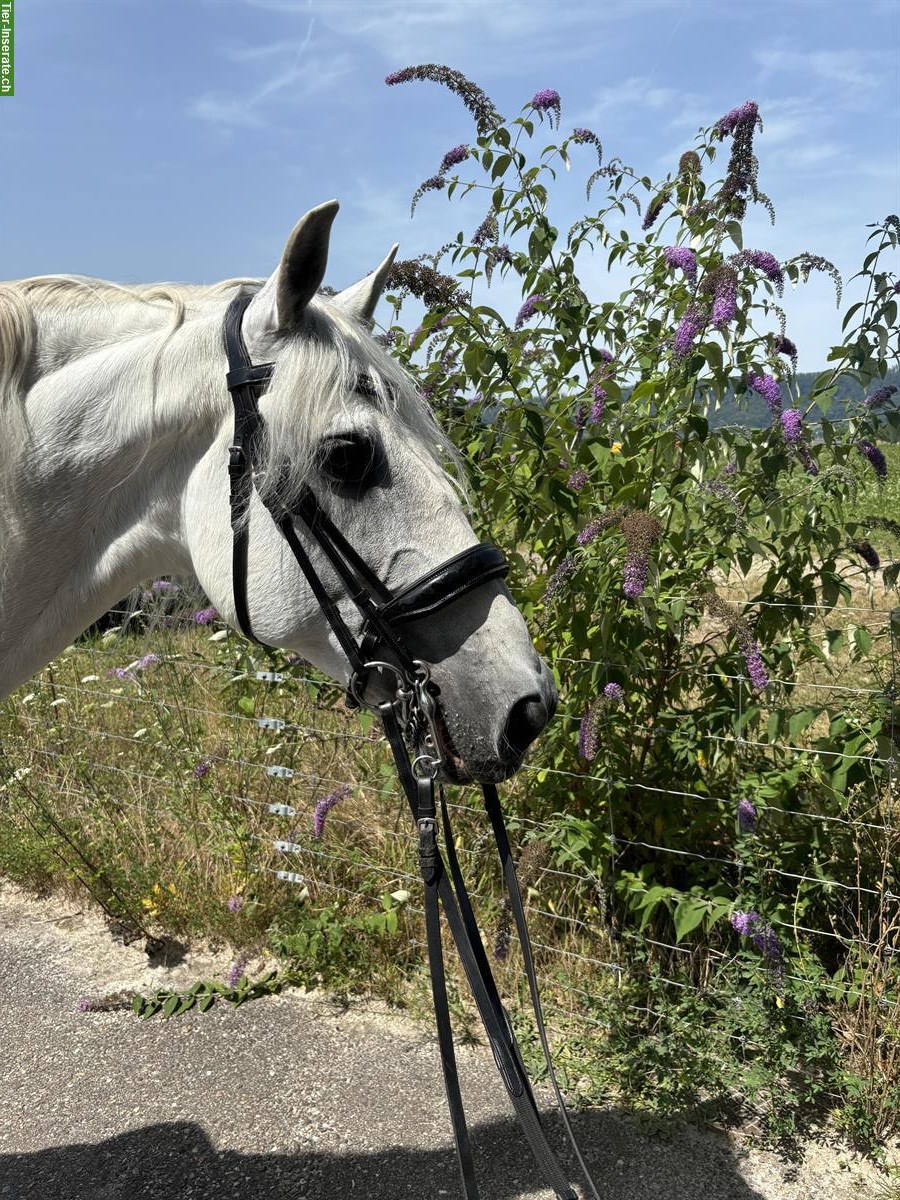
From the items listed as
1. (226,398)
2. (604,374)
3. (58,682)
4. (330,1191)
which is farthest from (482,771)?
(58,682)

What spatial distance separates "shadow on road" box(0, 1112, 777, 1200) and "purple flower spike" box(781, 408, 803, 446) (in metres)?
2.01

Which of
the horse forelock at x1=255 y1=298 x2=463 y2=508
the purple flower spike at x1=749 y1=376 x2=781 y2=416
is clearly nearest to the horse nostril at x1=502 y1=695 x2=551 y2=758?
the horse forelock at x1=255 y1=298 x2=463 y2=508

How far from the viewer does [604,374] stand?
2.49m

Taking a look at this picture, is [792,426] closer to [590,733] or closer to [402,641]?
[590,733]

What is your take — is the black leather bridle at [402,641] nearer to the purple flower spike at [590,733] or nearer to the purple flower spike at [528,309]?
the purple flower spike at [590,733]

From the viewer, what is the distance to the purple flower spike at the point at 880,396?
A: 2246mm

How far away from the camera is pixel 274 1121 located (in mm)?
2682

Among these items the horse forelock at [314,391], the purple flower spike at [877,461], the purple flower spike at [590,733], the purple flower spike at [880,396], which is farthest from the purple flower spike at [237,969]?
the purple flower spike at [880,396]

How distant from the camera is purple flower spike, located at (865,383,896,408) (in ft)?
7.37

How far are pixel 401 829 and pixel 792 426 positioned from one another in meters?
2.22

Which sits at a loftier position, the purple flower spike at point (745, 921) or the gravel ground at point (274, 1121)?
the purple flower spike at point (745, 921)

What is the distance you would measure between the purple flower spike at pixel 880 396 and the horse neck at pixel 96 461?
1685mm

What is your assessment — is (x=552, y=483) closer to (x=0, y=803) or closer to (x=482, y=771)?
(x=482, y=771)

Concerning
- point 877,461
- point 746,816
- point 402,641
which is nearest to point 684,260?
point 877,461
